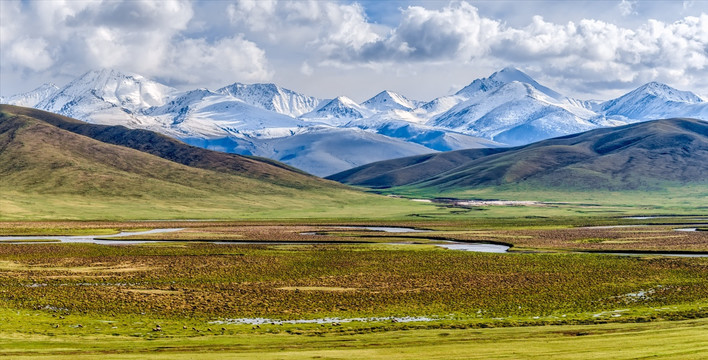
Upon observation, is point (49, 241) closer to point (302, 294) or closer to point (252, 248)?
point (252, 248)

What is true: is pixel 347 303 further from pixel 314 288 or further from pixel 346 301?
pixel 314 288

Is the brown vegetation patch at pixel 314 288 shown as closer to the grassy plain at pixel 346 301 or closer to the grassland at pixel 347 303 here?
the grassland at pixel 347 303

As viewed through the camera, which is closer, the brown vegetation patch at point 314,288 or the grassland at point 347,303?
the grassland at point 347,303

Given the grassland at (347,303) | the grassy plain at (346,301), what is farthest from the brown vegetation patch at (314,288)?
the grassy plain at (346,301)

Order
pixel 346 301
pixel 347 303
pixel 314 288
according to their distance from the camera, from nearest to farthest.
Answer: pixel 347 303 < pixel 346 301 < pixel 314 288

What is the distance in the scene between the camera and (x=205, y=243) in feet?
346

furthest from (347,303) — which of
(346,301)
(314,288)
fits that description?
(314,288)

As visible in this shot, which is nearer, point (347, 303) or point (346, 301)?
point (347, 303)

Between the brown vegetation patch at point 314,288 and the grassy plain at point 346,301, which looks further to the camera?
the brown vegetation patch at point 314,288

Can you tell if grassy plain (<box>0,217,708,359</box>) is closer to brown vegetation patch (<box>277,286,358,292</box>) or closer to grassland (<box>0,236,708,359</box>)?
grassland (<box>0,236,708,359</box>)

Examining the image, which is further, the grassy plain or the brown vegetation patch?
the brown vegetation patch

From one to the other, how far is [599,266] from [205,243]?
55.7 metres

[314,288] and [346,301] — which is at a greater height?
[314,288]

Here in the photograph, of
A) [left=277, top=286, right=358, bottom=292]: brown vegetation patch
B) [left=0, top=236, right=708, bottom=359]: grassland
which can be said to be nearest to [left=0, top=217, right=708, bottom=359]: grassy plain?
[left=0, top=236, right=708, bottom=359]: grassland
